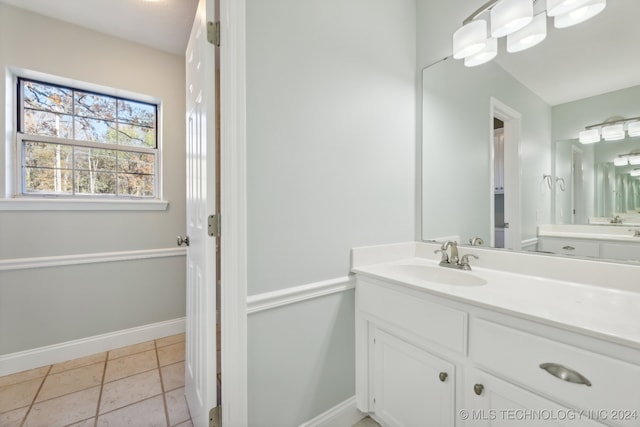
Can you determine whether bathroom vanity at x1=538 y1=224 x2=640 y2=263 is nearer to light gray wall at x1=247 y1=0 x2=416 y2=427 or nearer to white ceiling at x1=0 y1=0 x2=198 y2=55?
light gray wall at x1=247 y1=0 x2=416 y2=427

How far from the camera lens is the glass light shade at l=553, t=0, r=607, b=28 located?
110cm

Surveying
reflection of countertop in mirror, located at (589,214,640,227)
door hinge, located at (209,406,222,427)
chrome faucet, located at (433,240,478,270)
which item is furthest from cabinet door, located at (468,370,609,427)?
door hinge, located at (209,406,222,427)

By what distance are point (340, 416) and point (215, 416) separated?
2.09ft

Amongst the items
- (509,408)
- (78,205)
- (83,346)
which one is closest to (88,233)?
(78,205)

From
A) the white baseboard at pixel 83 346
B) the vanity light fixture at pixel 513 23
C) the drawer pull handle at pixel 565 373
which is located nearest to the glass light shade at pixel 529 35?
the vanity light fixture at pixel 513 23

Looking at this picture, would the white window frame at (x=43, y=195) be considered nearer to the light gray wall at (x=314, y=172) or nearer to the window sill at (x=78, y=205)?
the window sill at (x=78, y=205)

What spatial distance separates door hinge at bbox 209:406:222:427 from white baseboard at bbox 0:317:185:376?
160 centimetres

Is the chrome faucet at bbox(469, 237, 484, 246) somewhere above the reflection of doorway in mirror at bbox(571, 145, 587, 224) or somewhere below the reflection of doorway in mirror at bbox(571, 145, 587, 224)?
below

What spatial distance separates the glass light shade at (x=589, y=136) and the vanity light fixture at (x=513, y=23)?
1.56 ft

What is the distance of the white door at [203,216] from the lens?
1.04m

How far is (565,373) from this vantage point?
74cm

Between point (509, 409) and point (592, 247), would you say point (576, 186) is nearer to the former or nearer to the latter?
point (592, 247)

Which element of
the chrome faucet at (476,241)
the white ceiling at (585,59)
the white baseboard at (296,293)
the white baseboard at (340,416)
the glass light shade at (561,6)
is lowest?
the white baseboard at (340,416)

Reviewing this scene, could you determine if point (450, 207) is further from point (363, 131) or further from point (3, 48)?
point (3, 48)
